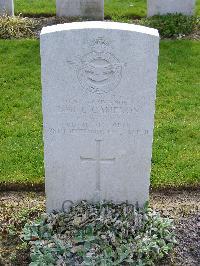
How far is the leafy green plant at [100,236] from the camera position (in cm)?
474

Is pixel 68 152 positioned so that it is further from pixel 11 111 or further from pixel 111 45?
pixel 11 111

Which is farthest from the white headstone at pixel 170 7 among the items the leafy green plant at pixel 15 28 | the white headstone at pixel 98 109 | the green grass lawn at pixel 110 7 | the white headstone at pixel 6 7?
the white headstone at pixel 98 109

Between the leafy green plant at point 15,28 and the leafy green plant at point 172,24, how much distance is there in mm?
2269

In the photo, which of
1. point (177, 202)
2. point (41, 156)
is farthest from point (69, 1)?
point (177, 202)

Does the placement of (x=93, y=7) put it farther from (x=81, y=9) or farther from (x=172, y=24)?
(x=172, y=24)

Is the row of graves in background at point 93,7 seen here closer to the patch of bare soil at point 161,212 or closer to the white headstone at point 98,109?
the patch of bare soil at point 161,212

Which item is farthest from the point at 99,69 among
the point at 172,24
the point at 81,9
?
the point at 81,9

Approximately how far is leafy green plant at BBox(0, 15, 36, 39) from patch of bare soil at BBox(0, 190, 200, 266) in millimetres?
5218

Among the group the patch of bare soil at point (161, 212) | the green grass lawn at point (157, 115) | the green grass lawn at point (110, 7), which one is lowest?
the patch of bare soil at point (161, 212)

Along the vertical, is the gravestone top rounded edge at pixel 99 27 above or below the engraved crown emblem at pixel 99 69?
above

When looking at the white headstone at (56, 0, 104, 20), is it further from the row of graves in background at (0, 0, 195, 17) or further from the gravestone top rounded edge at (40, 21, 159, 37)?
the gravestone top rounded edge at (40, 21, 159, 37)

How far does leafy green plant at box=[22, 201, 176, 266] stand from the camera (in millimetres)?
4738

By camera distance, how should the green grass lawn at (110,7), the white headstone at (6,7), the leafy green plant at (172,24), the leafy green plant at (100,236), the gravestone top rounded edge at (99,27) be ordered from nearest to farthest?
the gravestone top rounded edge at (99,27)
the leafy green plant at (100,236)
the leafy green plant at (172,24)
the white headstone at (6,7)
the green grass lawn at (110,7)

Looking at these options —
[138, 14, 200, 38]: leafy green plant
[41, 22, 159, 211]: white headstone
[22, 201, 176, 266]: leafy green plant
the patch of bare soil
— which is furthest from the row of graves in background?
[22, 201, 176, 266]: leafy green plant
